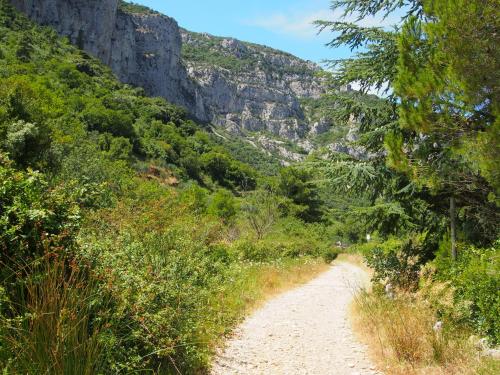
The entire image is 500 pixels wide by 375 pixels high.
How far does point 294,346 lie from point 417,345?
176 centimetres

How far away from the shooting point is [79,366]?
99.5 inches

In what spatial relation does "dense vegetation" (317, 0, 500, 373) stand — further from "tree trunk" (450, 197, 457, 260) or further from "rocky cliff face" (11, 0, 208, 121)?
"rocky cliff face" (11, 0, 208, 121)

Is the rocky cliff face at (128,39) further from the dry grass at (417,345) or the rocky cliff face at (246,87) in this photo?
the dry grass at (417,345)

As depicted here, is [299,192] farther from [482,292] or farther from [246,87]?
[246,87]

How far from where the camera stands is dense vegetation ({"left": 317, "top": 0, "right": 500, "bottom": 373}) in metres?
4.88

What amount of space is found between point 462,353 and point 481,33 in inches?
146

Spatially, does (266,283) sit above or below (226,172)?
below

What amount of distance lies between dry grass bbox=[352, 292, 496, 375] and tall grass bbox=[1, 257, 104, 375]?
3.14m

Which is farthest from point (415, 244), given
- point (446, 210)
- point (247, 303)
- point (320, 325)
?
point (247, 303)

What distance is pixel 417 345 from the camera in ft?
14.6

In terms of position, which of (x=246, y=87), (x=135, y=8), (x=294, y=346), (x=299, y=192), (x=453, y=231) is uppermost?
(x=135, y=8)

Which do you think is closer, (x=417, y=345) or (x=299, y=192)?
(x=417, y=345)

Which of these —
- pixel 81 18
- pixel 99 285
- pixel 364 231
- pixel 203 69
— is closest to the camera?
pixel 99 285

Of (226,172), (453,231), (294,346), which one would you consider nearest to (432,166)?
(453,231)
